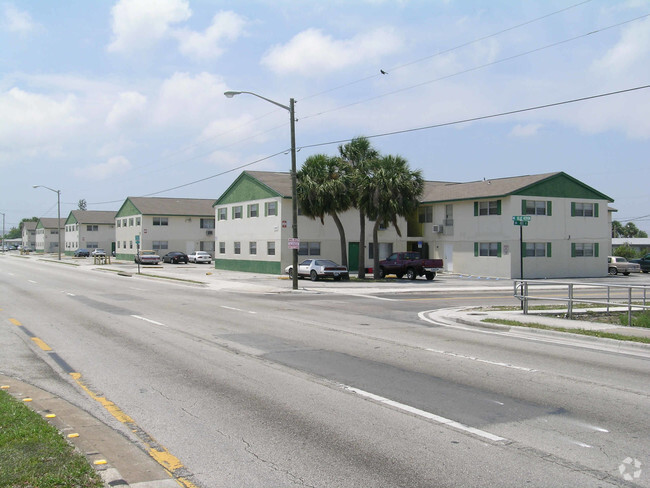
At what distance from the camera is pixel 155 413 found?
23.6ft

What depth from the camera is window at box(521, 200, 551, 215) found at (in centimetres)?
4219

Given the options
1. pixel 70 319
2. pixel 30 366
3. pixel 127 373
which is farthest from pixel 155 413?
pixel 70 319

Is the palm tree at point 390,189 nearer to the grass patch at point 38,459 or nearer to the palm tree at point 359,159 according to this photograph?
the palm tree at point 359,159

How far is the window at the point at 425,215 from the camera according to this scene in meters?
48.4

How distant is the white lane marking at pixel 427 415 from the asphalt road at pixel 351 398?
32 mm

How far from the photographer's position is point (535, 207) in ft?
140

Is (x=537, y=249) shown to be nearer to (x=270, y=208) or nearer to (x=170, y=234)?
(x=270, y=208)

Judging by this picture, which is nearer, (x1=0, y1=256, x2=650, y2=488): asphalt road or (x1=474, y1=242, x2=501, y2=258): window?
(x1=0, y1=256, x2=650, y2=488): asphalt road

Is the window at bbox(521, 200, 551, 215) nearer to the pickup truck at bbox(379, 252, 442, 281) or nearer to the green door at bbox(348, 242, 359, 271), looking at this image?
the pickup truck at bbox(379, 252, 442, 281)

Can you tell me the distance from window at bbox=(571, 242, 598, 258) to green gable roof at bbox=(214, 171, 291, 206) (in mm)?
22047

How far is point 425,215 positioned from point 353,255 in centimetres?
721

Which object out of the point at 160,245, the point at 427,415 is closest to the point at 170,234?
the point at 160,245

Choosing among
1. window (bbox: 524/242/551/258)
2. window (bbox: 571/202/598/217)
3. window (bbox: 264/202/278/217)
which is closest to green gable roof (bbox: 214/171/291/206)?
window (bbox: 264/202/278/217)

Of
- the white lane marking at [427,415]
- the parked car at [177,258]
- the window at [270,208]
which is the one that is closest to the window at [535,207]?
the window at [270,208]
